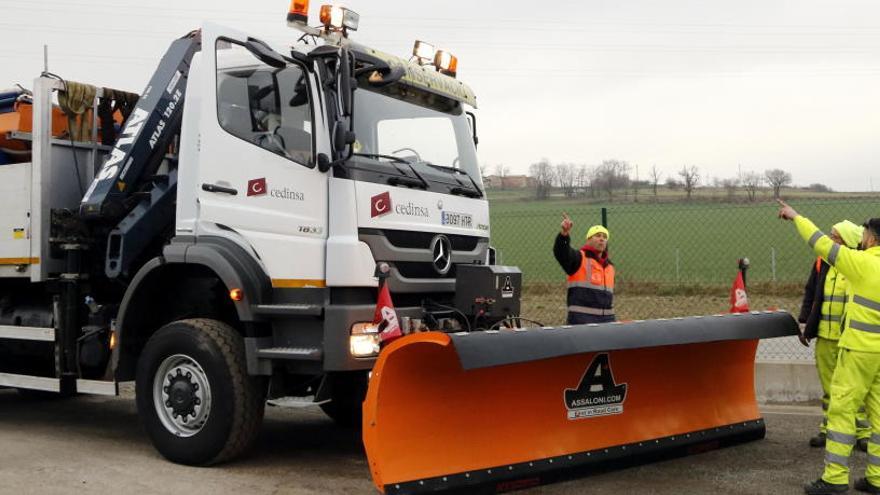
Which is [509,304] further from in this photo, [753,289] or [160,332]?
[753,289]

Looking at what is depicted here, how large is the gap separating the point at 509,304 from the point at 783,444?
2.34 m

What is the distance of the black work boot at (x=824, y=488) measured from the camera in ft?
18.0

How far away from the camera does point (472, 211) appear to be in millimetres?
6914

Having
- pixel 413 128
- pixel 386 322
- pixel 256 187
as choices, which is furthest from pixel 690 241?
pixel 386 322

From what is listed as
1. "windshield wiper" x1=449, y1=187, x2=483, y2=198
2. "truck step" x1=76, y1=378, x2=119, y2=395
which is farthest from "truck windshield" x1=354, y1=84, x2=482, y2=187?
"truck step" x1=76, y1=378, x2=119, y2=395

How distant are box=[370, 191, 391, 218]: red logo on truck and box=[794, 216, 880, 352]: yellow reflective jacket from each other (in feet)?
8.25

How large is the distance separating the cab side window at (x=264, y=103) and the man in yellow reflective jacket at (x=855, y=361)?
10.1ft

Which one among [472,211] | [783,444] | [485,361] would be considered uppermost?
[472,211]

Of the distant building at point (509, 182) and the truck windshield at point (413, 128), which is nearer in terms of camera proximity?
the truck windshield at point (413, 128)

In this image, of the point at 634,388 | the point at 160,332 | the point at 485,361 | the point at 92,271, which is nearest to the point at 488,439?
the point at 485,361

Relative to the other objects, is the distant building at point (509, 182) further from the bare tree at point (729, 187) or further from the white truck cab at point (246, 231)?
the bare tree at point (729, 187)

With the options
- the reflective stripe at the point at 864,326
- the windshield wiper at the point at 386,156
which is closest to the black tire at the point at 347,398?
the windshield wiper at the point at 386,156

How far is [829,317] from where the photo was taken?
6.92 meters

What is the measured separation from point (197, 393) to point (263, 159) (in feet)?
5.27
